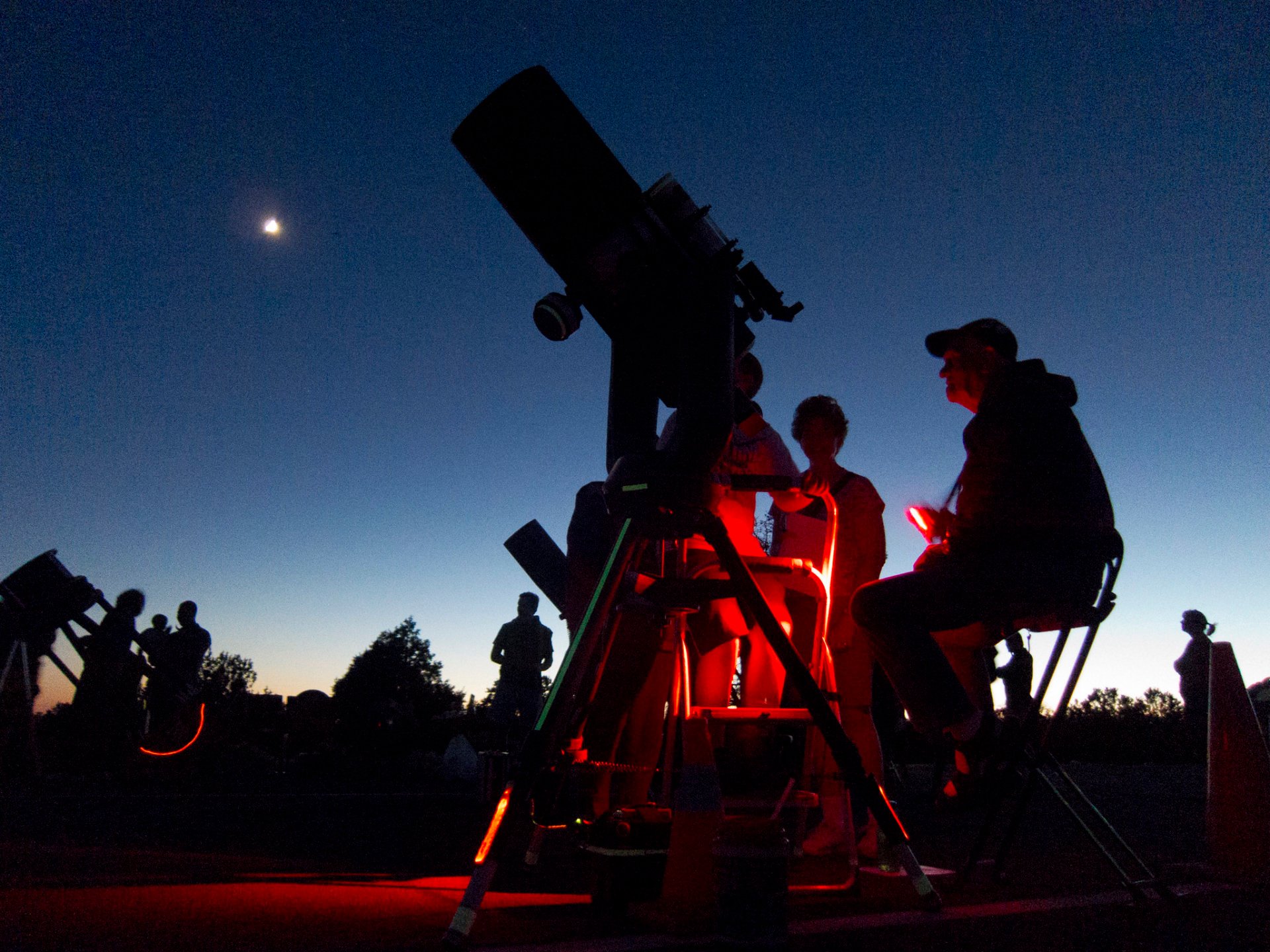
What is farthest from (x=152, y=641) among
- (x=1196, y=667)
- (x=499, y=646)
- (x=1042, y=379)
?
(x=1196, y=667)

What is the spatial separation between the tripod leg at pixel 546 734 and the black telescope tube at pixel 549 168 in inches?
34.5

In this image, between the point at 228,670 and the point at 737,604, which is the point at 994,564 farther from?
the point at 228,670

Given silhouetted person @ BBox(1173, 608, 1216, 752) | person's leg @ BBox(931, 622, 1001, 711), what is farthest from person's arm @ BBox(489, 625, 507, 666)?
silhouetted person @ BBox(1173, 608, 1216, 752)

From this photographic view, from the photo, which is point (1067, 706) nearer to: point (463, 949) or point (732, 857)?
point (732, 857)

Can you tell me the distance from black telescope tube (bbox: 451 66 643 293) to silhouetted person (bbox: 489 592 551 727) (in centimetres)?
591

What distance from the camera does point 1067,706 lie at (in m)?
2.36

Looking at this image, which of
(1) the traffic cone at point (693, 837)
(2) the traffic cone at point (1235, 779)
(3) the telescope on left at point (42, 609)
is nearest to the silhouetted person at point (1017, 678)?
(2) the traffic cone at point (1235, 779)

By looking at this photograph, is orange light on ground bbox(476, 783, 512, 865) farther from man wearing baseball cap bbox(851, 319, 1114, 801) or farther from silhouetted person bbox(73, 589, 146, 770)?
silhouetted person bbox(73, 589, 146, 770)

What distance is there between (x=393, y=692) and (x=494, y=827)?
87.9ft

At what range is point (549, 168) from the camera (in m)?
2.11

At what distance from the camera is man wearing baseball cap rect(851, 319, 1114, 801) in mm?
2057

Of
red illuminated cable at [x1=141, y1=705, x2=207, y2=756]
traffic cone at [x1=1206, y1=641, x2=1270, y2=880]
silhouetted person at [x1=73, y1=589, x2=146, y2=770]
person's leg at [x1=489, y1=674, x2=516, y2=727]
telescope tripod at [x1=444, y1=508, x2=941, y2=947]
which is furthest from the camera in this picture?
red illuminated cable at [x1=141, y1=705, x2=207, y2=756]

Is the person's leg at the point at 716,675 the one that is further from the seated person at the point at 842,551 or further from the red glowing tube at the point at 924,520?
the red glowing tube at the point at 924,520

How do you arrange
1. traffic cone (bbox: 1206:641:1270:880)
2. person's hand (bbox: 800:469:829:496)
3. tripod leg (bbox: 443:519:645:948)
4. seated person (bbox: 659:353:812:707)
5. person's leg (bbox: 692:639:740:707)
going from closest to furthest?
tripod leg (bbox: 443:519:645:948), person's hand (bbox: 800:469:829:496), seated person (bbox: 659:353:812:707), person's leg (bbox: 692:639:740:707), traffic cone (bbox: 1206:641:1270:880)
